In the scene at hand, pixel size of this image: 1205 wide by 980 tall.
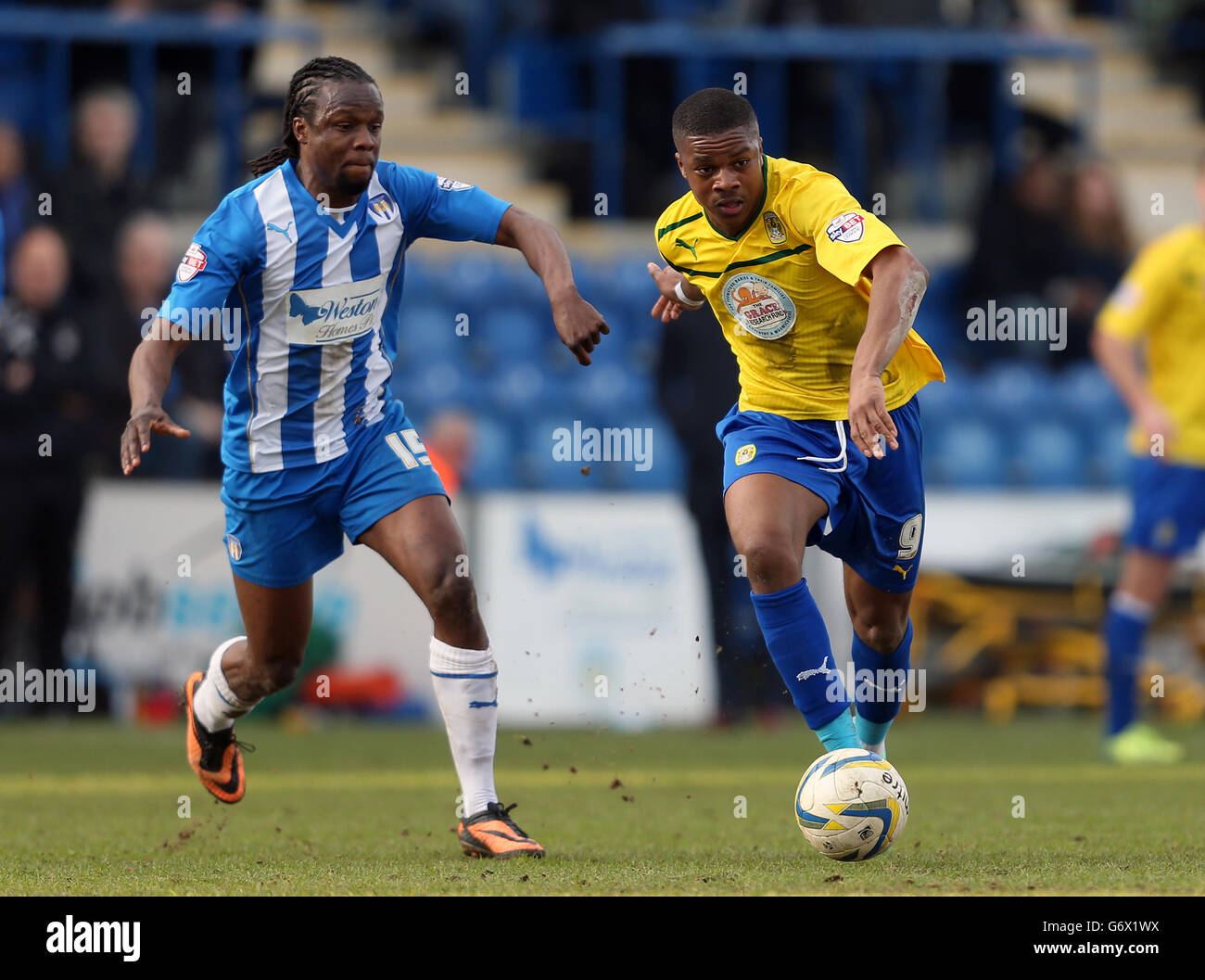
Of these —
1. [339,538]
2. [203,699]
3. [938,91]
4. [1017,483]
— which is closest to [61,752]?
[203,699]

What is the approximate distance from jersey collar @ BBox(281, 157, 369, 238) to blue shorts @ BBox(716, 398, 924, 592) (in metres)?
1.39

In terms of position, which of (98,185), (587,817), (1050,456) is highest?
(98,185)

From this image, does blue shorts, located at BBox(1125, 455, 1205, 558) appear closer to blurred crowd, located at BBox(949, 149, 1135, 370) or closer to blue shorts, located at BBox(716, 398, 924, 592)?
blue shorts, located at BBox(716, 398, 924, 592)

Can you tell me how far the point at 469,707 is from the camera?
5836 mm

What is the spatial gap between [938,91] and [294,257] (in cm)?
1131

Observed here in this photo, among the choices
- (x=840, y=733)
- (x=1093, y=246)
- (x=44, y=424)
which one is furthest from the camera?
(x=1093, y=246)

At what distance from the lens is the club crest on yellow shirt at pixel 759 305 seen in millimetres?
5805

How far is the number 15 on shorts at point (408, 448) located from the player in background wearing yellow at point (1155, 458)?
4459mm

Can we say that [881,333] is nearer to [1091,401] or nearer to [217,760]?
[217,760]

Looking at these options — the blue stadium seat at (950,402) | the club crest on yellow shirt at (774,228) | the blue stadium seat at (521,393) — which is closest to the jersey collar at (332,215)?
the club crest on yellow shirt at (774,228)

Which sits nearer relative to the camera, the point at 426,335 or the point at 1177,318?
the point at 1177,318

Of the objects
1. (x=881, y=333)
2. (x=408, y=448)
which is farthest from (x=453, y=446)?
(x=881, y=333)

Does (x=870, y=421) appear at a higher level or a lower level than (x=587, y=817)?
higher

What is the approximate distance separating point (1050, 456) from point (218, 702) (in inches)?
341
